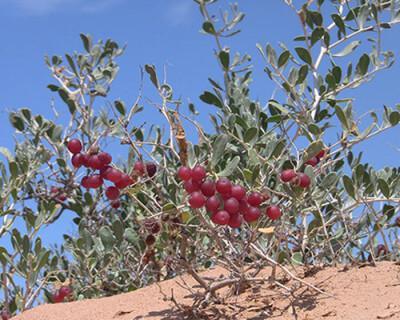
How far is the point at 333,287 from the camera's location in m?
4.05

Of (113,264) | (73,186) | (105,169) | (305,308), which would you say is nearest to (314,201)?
(305,308)

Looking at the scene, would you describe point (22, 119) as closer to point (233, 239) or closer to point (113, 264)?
point (113, 264)

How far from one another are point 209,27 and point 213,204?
8.99ft

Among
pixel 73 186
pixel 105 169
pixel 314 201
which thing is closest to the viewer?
pixel 105 169

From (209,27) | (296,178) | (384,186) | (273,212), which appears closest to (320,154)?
(384,186)

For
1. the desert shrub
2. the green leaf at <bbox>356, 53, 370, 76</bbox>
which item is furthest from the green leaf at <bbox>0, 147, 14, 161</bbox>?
the green leaf at <bbox>356, 53, 370, 76</bbox>

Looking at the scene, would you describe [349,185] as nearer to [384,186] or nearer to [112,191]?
[384,186]

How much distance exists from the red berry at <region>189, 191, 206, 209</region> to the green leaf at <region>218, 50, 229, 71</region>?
2.43m

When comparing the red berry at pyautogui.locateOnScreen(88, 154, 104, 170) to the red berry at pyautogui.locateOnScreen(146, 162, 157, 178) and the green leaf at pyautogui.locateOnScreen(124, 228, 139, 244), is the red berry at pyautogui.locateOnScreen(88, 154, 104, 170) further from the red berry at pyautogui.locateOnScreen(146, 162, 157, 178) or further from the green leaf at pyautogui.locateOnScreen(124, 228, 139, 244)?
the green leaf at pyautogui.locateOnScreen(124, 228, 139, 244)

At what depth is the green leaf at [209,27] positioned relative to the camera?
19.4 ft

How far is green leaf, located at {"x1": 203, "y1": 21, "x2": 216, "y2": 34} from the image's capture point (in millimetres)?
5910

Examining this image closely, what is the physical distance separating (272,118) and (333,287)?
1.14 meters

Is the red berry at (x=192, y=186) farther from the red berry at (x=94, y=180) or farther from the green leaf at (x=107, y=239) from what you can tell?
the green leaf at (x=107, y=239)

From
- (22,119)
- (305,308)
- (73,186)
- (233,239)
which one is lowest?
(305,308)
